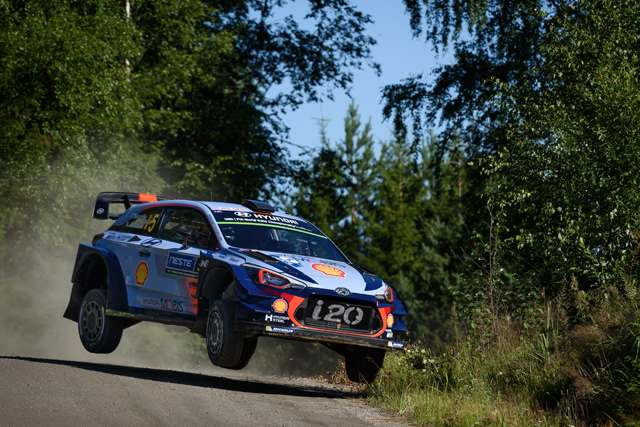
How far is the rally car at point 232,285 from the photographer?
9.27 m

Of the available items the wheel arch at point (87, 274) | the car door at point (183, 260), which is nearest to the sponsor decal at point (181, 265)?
the car door at point (183, 260)

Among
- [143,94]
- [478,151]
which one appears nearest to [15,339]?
[143,94]

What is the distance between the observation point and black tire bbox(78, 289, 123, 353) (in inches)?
449

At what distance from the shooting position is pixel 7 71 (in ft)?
69.9

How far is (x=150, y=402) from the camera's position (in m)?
8.12

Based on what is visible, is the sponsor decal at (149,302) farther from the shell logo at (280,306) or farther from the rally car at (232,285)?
the shell logo at (280,306)

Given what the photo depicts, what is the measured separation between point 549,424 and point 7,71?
17.5 meters

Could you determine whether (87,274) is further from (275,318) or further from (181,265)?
(275,318)

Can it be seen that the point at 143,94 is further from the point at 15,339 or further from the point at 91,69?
the point at 15,339

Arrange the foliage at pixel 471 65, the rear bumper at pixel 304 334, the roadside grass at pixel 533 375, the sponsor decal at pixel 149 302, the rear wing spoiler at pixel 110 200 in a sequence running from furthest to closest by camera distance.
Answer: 1. the foliage at pixel 471 65
2. the rear wing spoiler at pixel 110 200
3. the sponsor decal at pixel 149 302
4. the rear bumper at pixel 304 334
5. the roadside grass at pixel 533 375

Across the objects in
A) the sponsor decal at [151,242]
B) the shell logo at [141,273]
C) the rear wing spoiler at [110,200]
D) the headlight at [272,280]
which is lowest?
the shell logo at [141,273]

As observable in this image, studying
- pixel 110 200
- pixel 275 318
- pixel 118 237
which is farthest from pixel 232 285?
pixel 110 200

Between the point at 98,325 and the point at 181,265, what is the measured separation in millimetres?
1974

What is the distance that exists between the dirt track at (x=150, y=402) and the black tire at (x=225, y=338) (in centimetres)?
37
